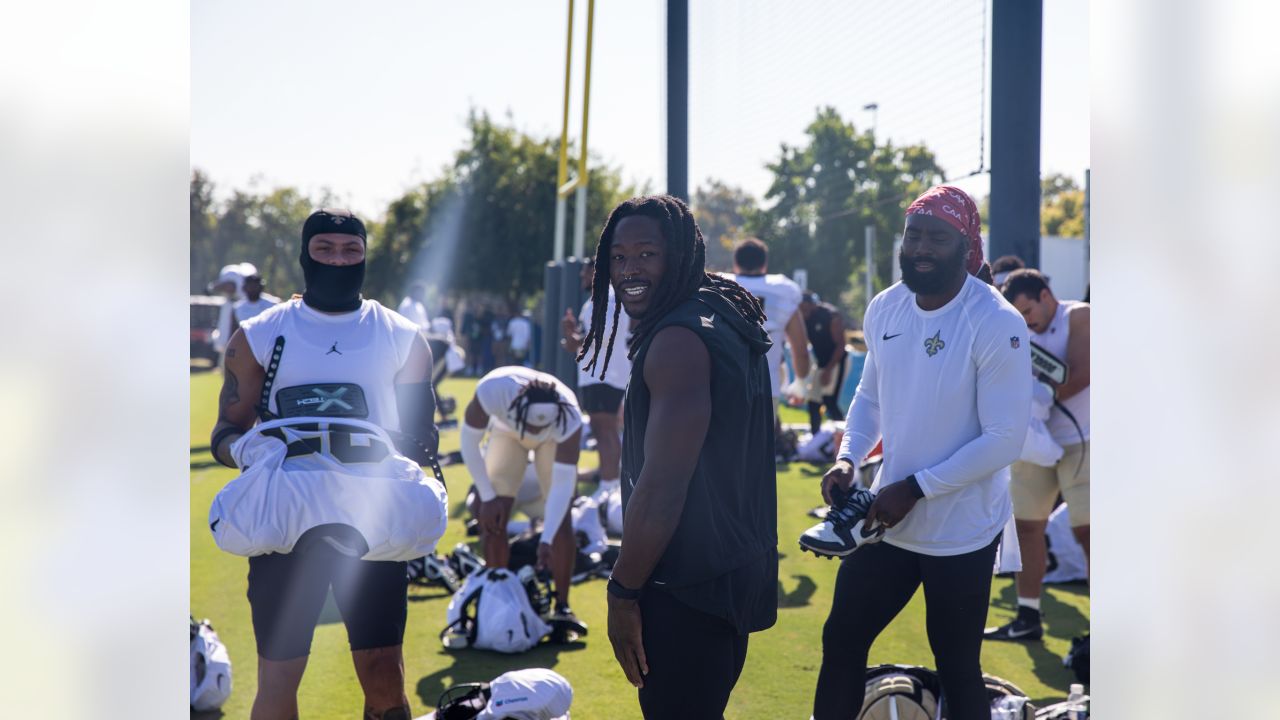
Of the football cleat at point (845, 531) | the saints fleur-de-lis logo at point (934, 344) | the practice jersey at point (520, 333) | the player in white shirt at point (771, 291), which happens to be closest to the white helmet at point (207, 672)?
the football cleat at point (845, 531)

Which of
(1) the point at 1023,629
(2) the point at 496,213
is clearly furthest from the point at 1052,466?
(2) the point at 496,213

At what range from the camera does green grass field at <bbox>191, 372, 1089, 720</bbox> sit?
15.8ft

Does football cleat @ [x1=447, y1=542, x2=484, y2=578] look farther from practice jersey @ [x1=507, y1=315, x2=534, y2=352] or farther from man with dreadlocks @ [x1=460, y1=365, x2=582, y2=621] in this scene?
practice jersey @ [x1=507, y1=315, x2=534, y2=352]

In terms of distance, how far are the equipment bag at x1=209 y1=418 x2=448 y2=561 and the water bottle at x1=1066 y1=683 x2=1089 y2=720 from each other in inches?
89.0

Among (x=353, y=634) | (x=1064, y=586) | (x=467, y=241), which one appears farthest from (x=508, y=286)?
(x=353, y=634)

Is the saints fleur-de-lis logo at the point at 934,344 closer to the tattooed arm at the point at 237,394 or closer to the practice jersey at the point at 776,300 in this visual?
the tattooed arm at the point at 237,394

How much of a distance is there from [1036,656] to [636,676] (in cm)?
351

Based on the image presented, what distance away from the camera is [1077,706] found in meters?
3.82

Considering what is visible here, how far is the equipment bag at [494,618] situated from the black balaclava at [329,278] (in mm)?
2467

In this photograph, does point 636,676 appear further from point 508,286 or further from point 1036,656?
point 508,286

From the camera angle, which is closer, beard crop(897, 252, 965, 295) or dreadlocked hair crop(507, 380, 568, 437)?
beard crop(897, 252, 965, 295)

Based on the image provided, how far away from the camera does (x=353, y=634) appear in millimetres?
3410

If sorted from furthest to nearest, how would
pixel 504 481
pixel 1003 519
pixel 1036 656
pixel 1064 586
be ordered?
pixel 1064 586
pixel 504 481
pixel 1036 656
pixel 1003 519

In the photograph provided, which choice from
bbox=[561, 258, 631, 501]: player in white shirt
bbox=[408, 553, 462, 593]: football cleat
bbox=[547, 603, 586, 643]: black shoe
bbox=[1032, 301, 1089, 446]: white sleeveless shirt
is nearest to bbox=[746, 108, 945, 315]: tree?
bbox=[561, 258, 631, 501]: player in white shirt
